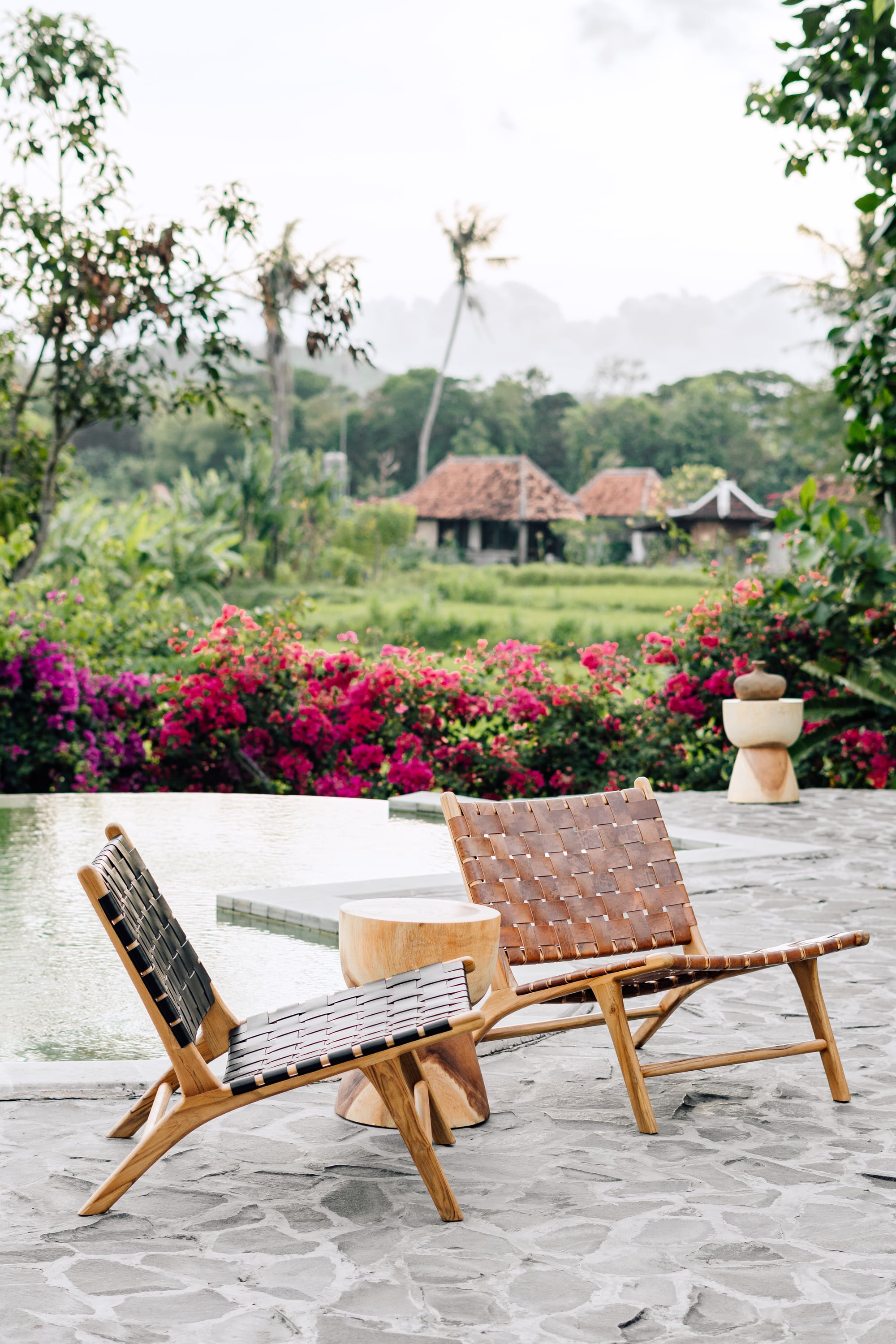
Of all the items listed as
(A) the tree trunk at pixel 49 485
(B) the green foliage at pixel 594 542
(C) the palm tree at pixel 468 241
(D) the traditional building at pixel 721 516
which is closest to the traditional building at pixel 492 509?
(B) the green foliage at pixel 594 542

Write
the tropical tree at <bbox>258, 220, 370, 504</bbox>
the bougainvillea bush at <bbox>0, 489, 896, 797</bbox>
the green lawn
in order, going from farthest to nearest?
1. the green lawn
2. the tropical tree at <bbox>258, 220, 370, 504</bbox>
3. the bougainvillea bush at <bbox>0, 489, 896, 797</bbox>

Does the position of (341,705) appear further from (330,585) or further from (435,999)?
(330,585)

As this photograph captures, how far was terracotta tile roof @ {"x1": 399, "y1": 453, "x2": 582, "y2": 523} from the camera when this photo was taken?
181 ft

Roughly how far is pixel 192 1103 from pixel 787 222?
110 metres

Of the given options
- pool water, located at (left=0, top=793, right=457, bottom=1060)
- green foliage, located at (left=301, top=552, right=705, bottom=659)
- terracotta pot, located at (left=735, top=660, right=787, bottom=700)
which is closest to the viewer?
pool water, located at (left=0, top=793, right=457, bottom=1060)

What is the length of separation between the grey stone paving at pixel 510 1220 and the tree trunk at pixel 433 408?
4960cm

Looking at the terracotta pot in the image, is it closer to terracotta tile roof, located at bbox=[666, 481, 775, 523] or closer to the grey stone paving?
the grey stone paving

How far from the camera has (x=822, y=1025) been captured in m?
3.93

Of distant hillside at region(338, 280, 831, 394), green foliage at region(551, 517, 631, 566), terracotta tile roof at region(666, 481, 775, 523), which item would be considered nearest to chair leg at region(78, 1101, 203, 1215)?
terracotta tile roof at region(666, 481, 775, 523)

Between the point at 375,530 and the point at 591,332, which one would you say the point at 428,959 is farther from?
the point at 591,332

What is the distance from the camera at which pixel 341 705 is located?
1110 centimetres

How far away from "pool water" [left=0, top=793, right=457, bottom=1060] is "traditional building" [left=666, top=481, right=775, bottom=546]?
143 feet

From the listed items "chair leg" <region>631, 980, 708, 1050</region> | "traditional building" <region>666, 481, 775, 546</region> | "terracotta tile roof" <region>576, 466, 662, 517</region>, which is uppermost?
"terracotta tile roof" <region>576, 466, 662, 517</region>

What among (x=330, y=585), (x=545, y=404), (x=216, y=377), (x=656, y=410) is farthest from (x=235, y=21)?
(x=216, y=377)
